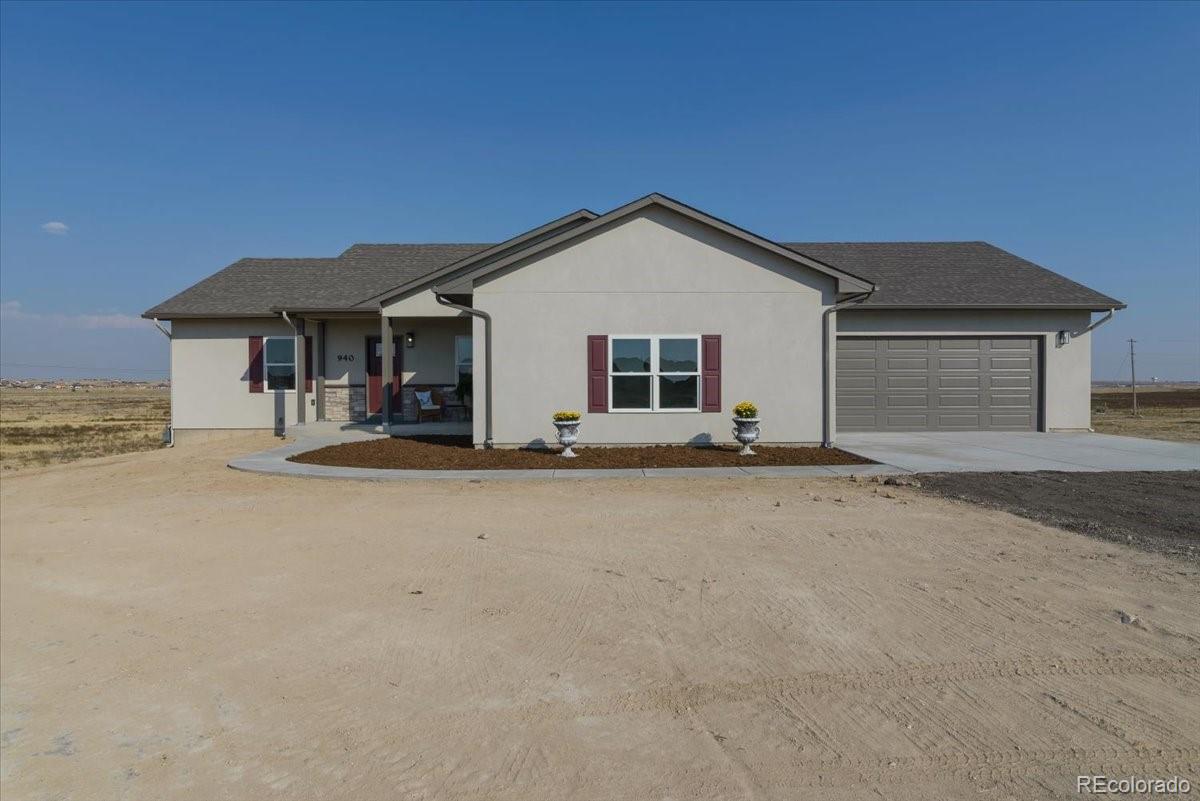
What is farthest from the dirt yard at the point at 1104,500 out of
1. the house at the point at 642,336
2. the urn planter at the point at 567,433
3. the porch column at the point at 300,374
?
the porch column at the point at 300,374

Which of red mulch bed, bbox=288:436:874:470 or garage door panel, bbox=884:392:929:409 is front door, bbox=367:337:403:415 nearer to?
red mulch bed, bbox=288:436:874:470

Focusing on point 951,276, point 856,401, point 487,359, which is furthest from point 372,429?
point 951,276

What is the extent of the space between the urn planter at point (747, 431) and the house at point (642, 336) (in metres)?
0.97

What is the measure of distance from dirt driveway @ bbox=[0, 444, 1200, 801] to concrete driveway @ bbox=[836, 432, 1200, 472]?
4.48 meters

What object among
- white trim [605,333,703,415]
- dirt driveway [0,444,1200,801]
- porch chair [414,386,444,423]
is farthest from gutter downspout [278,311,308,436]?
dirt driveway [0,444,1200,801]

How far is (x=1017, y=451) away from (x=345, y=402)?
15.4 metres

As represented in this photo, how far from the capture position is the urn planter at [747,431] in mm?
11831

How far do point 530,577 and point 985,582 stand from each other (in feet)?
11.6

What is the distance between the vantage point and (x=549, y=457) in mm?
12023

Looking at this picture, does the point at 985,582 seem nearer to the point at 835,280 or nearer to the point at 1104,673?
the point at 1104,673

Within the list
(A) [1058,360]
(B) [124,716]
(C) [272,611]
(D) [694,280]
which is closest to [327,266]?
(D) [694,280]

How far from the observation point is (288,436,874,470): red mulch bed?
1124 cm

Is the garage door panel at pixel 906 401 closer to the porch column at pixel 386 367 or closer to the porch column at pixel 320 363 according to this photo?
the porch column at pixel 386 367

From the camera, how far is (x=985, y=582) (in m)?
5.14
